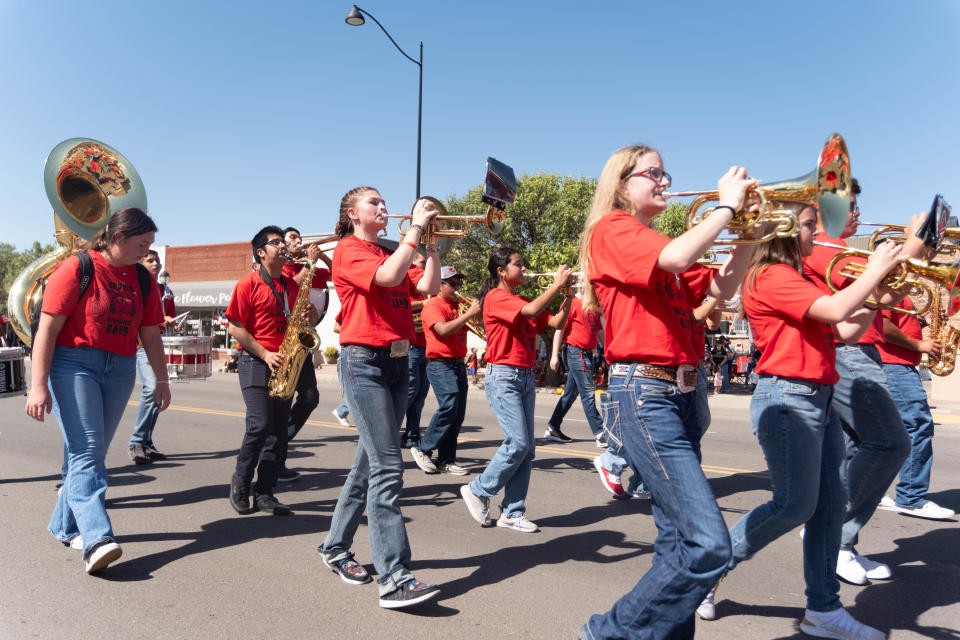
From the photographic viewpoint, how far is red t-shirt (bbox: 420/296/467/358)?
7.31m

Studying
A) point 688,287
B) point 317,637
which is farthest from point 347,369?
point 688,287

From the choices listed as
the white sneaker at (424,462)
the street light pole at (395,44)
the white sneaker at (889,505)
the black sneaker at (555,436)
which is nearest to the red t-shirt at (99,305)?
the white sneaker at (424,462)

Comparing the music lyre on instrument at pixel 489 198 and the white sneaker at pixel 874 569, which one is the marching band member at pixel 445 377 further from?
the white sneaker at pixel 874 569

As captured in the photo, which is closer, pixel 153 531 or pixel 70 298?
pixel 70 298

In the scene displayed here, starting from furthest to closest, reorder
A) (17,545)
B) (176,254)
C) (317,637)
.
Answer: (176,254) < (17,545) < (317,637)

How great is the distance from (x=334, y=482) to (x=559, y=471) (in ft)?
7.20

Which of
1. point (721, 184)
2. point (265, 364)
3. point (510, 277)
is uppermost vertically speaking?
point (721, 184)

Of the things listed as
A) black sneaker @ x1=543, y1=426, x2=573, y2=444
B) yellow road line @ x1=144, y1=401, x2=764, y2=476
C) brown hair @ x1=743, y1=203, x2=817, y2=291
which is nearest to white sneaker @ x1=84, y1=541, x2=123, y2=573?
brown hair @ x1=743, y1=203, x2=817, y2=291

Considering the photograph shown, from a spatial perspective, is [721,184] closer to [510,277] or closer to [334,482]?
[510,277]

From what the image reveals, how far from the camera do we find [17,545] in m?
4.62

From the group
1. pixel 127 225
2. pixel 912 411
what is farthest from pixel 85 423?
pixel 912 411

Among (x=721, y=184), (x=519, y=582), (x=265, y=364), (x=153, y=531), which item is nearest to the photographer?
(x=721, y=184)

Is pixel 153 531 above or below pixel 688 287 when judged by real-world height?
below

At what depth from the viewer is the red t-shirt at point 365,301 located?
150 inches
